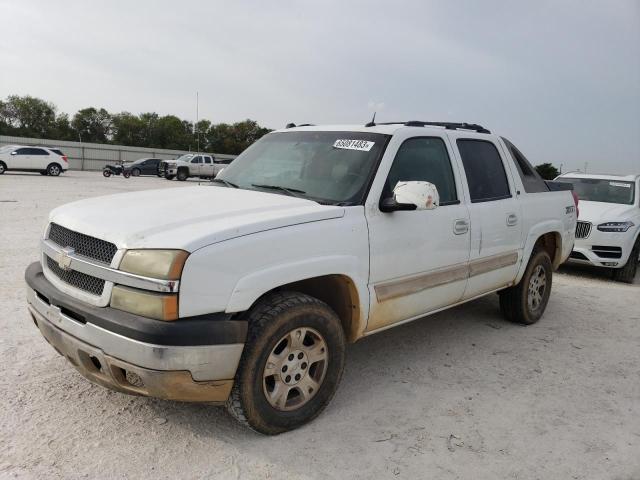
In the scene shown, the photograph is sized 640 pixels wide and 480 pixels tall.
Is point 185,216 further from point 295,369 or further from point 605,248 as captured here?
point 605,248

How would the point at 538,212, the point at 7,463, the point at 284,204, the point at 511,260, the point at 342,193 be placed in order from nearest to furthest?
1. the point at 7,463
2. the point at 284,204
3. the point at 342,193
4. the point at 511,260
5. the point at 538,212

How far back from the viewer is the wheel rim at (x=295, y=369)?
2963 mm

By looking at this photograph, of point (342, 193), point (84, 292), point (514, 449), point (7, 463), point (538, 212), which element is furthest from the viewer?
point (538, 212)

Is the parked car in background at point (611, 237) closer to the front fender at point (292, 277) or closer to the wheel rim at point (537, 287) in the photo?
the wheel rim at point (537, 287)

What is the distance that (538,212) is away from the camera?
5.12m

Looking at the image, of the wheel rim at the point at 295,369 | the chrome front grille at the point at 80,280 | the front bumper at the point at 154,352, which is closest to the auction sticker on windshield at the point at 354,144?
the wheel rim at the point at 295,369

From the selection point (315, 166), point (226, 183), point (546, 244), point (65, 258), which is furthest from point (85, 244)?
point (546, 244)

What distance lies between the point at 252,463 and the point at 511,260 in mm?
3084

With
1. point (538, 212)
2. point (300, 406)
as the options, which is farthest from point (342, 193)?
point (538, 212)

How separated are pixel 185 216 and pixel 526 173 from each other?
3631 millimetres

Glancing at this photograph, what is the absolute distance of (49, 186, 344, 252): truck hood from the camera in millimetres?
2648

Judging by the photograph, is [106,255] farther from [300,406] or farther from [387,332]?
[387,332]

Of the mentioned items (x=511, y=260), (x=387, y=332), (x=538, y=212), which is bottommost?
(x=387, y=332)

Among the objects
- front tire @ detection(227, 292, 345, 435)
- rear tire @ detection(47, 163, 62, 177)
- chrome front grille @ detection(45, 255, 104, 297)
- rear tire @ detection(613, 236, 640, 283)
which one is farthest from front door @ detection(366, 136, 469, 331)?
rear tire @ detection(47, 163, 62, 177)
